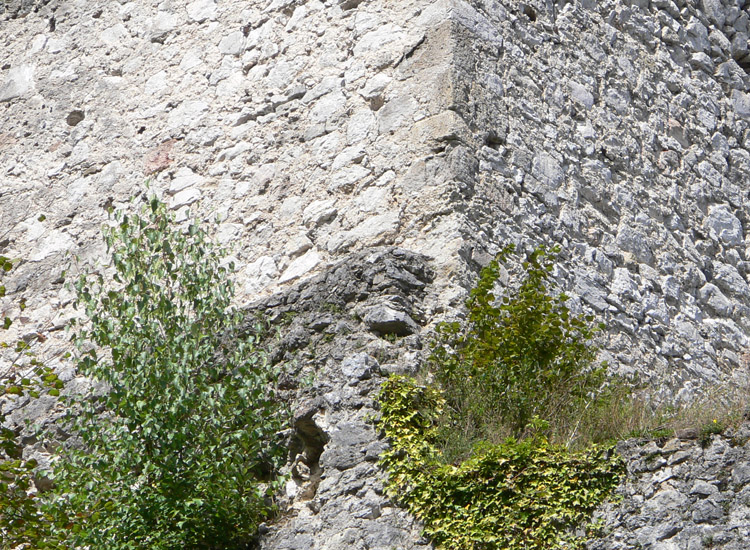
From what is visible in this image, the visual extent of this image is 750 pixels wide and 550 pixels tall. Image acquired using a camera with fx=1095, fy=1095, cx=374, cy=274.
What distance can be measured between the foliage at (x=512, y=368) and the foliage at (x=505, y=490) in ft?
0.93

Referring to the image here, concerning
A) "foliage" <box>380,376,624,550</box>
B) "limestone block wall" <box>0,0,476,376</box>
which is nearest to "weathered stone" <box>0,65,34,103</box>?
"limestone block wall" <box>0,0,476,376</box>

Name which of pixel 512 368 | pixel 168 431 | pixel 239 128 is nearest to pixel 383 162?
pixel 239 128

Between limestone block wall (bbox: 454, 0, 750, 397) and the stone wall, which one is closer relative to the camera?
the stone wall

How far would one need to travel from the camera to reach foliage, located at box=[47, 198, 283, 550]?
5.73 meters

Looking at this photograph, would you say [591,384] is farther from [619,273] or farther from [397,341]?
[619,273]

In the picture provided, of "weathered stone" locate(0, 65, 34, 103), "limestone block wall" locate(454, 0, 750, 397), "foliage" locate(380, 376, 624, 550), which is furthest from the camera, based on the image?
"weathered stone" locate(0, 65, 34, 103)

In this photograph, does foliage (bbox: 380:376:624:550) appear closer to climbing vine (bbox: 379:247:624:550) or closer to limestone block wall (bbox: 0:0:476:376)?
climbing vine (bbox: 379:247:624:550)

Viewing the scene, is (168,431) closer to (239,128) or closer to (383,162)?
(383,162)

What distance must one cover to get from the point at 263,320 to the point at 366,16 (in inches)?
95.8

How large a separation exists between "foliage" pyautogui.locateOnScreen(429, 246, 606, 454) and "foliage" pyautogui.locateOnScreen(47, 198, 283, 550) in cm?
108

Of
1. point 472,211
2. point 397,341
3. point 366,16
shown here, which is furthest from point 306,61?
point 397,341

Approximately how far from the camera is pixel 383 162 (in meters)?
7.16

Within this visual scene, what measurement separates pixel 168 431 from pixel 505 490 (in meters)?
1.84

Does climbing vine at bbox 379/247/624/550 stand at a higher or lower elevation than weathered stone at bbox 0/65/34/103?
lower
